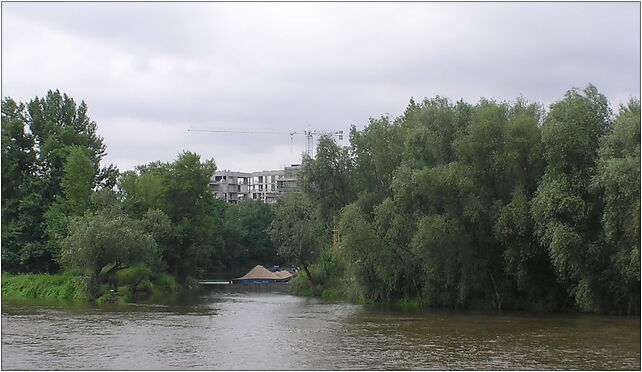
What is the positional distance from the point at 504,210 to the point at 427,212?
219 inches

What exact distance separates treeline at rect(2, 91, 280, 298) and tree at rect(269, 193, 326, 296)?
12.0 metres

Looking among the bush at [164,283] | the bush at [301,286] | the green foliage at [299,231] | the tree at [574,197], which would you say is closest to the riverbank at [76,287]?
the bush at [164,283]

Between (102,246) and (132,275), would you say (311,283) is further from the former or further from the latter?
(102,246)

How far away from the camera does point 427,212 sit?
156 feet

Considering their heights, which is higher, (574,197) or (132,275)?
(574,197)

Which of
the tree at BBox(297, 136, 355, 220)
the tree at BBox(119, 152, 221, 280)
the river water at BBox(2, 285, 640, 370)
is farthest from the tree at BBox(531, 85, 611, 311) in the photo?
the tree at BBox(119, 152, 221, 280)

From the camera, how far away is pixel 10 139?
70688 millimetres

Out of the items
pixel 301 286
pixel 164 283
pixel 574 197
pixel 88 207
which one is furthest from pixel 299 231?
pixel 574 197

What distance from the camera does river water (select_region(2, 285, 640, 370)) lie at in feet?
83.9

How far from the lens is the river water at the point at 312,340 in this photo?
25.6 m

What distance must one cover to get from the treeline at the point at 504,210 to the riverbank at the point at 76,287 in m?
20.5

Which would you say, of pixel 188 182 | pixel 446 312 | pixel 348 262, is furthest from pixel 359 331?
pixel 188 182

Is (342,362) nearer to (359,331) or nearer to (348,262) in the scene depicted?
(359,331)

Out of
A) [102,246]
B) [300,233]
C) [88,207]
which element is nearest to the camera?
[102,246]
